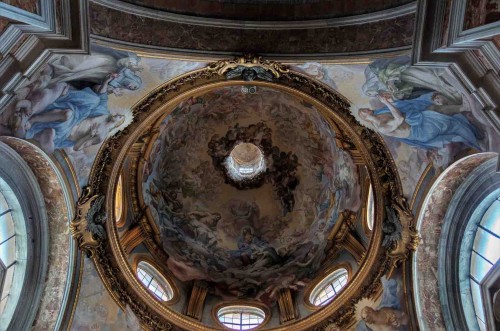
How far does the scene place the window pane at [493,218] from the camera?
39.4 ft

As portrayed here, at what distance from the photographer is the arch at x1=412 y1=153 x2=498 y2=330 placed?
523 inches

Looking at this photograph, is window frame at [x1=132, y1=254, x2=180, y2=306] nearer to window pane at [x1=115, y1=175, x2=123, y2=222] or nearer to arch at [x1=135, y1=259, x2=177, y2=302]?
arch at [x1=135, y1=259, x2=177, y2=302]

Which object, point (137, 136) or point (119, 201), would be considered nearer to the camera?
point (137, 136)

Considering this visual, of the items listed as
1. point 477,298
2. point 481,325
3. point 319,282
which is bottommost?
point 481,325

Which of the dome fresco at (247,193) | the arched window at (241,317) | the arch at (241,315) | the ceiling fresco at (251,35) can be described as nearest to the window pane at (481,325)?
the dome fresco at (247,193)

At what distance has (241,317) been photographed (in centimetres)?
1827

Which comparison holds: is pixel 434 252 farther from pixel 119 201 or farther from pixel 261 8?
pixel 119 201

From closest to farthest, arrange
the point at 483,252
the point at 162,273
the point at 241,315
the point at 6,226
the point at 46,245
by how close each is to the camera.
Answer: the point at 483,252
the point at 6,226
the point at 46,245
the point at 162,273
the point at 241,315

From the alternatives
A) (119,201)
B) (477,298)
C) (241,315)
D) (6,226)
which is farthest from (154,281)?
(477,298)

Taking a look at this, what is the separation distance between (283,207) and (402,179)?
24.6ft

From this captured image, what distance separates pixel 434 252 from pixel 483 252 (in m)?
1.54

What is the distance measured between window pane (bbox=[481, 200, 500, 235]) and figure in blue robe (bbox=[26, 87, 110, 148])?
9186 mm

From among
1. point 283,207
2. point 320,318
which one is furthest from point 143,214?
point 320,318

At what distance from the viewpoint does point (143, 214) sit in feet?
60.7
